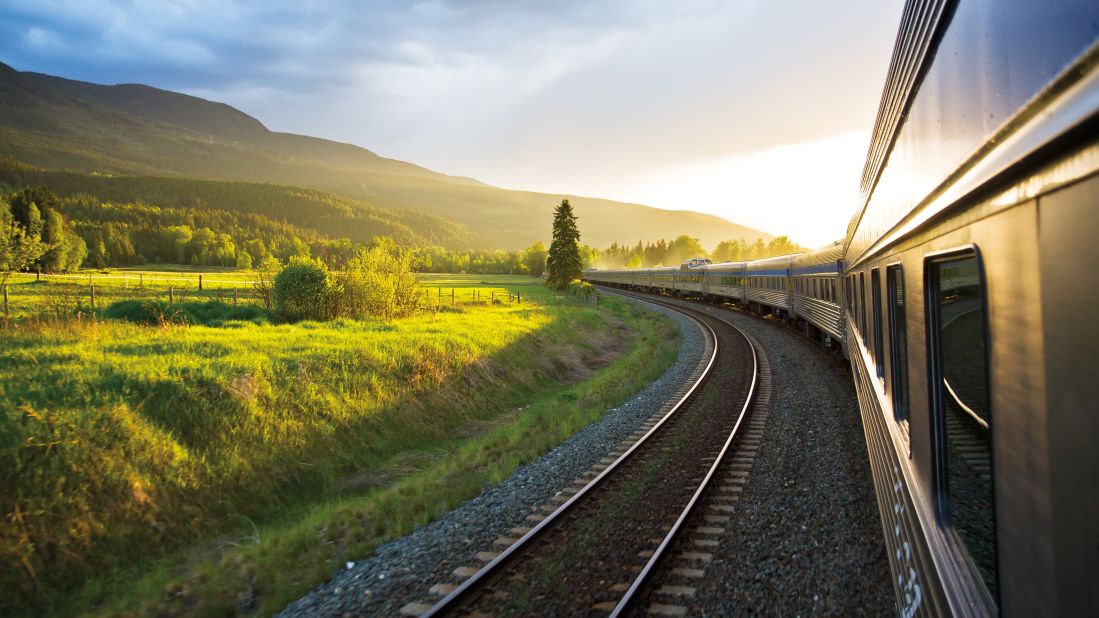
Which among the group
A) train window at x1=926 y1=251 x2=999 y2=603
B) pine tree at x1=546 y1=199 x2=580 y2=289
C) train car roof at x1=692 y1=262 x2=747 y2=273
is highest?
pine tree at x1=546 y1=199 x2=580 y2=289

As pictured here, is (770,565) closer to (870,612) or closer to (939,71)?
(870,612)

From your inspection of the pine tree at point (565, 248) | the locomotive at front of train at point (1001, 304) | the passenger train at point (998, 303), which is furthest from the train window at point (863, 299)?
the pine tree at point (565, 248)

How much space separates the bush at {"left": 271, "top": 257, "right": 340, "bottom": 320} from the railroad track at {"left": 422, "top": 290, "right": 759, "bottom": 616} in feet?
52.3

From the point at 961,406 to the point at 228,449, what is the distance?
10.8 metres

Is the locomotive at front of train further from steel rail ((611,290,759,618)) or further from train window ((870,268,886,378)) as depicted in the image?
steel rail ((611,290,759,618))

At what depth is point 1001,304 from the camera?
1561mm

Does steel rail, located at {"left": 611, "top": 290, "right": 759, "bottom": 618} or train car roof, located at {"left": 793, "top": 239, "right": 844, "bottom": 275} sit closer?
steel rail, located at {"left": 611, "top": 290, "right": 759, "bottom": 618}

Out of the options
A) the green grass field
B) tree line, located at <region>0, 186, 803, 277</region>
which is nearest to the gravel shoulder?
tree line, located at <region>0, 186, 803, 277</region>

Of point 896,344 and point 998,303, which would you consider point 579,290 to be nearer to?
point 896,344

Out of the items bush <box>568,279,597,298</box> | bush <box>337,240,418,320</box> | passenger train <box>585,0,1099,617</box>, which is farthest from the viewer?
bush <box>568,279,597,298</box>

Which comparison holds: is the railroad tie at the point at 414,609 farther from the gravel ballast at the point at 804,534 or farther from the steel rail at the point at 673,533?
the gravel ballast at the point at 804,534

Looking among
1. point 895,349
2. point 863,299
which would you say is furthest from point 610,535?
point 863,299

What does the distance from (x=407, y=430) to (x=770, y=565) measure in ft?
31.0

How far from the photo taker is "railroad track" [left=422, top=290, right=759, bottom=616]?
5.36 meters
